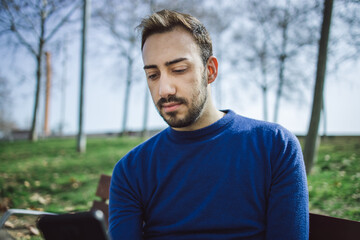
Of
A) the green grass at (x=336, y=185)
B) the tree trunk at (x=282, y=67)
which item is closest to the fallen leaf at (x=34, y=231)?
the green grass at (x=336, y=185)

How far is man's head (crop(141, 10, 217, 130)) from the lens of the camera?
6.40 feet

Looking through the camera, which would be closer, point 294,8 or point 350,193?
point 350,193

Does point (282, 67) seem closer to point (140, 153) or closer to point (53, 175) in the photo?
point (53, 175)

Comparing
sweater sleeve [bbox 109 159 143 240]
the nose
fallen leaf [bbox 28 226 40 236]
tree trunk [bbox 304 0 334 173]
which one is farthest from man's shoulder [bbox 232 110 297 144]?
tree trunk [bbox 304 0 334 173]

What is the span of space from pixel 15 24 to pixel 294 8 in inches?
457

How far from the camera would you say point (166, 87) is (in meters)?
1.92

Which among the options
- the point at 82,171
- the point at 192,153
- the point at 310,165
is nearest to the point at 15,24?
the point at 82,171

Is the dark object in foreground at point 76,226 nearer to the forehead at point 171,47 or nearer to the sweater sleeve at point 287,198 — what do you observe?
the sweater sleeve at point 287,198

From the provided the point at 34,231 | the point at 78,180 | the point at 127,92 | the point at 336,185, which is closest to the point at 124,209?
the point at 34,231

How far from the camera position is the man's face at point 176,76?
1.95 metres

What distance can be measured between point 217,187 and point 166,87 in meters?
0.71

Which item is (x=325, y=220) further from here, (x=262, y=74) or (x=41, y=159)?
(x=262, y=74)

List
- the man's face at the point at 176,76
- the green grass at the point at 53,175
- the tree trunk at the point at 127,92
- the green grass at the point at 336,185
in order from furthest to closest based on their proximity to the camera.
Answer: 1. the tree trunk at the point at 127,92
2. the green grass at the point at 53,175
3. the green grass at the point at 336,185
4. the man's face at the point at 176,76

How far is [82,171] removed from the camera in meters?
8.27
